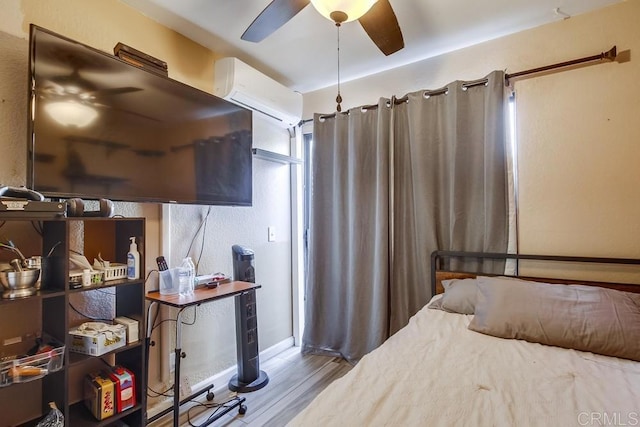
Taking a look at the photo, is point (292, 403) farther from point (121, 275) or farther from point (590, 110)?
point (590, 110)

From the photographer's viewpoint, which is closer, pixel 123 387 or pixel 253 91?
pixel 123 387

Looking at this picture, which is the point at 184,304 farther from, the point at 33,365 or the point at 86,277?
the point at 33,365

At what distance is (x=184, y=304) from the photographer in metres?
1.61

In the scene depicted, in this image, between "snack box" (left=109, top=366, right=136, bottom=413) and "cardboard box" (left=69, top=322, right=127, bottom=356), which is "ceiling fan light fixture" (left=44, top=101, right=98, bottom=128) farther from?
"snack box" (left=109, top=366, right=136, bottom=413)

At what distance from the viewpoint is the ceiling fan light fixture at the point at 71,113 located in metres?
1.35

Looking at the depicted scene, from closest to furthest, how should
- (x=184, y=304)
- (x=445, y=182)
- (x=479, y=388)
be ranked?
(x=479, y=388), (x=184, y=304), (x=445, y=182)

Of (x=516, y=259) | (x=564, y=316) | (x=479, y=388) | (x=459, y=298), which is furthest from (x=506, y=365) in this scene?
(x=516, y=259)

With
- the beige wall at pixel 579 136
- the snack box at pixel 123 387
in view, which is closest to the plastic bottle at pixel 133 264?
the snack box at pixel 123 387

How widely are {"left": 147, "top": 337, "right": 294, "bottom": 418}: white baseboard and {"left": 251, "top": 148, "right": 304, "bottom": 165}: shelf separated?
1.64m

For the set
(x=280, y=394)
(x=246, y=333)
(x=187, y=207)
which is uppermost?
(x=187, y=207)

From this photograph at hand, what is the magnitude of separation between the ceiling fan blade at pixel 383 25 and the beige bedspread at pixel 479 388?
5.07 ft

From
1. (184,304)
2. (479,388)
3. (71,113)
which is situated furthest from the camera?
(184,304)

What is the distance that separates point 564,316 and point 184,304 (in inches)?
72.4

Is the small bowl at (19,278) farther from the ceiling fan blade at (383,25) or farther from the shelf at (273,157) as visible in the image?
the ceiling fan blade at (383,25)
